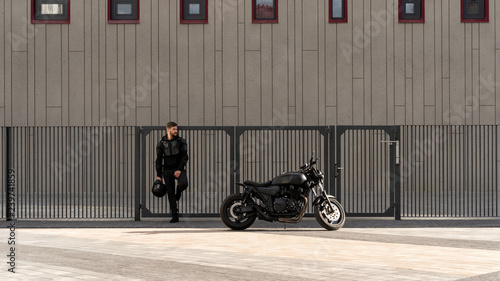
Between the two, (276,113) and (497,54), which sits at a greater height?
(497,54)

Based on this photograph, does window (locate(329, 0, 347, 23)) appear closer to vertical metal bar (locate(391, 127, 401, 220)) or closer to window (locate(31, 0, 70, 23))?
window (locate(31, 0, 70, 23))

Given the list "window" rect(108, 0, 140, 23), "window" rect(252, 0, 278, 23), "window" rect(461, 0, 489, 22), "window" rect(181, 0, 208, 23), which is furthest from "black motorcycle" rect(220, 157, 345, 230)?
"window" rect(461, 0, 489, 22)

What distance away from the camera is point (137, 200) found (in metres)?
14.1

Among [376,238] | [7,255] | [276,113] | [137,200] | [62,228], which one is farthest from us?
[276,113]

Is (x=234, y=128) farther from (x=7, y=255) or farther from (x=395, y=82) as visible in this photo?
(x=395, y=82)

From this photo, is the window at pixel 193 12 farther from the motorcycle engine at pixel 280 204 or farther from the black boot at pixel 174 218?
the motorcycle engine at pixel 280 204

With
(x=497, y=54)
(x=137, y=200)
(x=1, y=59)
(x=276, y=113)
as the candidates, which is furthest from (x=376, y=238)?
(x=1, y=59)

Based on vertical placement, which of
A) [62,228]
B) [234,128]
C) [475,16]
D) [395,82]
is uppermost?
[475,16]

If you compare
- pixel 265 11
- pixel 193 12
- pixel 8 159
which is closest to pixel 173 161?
pixel 8 159

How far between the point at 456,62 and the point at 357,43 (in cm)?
295

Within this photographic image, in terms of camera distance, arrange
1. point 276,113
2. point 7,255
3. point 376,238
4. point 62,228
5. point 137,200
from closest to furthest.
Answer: point 7,255
point 376,238
point 62,228
point 137,200
point 276,113

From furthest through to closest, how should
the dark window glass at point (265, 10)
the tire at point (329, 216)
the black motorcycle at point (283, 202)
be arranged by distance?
the dark window glass at point (265, 10) < the black motorcycle at point (283, 202) < the tire at point (329, 216)

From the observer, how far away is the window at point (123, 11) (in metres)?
22.4

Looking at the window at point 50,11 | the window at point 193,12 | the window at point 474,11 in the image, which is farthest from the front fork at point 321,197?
the window at point 50,11
